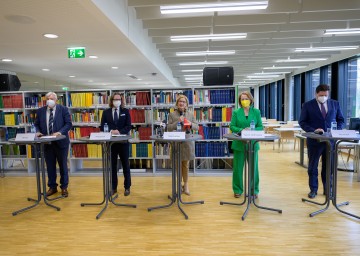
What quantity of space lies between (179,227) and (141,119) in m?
2.86

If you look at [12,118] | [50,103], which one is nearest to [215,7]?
[50,103]

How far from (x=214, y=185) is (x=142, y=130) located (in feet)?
6.07

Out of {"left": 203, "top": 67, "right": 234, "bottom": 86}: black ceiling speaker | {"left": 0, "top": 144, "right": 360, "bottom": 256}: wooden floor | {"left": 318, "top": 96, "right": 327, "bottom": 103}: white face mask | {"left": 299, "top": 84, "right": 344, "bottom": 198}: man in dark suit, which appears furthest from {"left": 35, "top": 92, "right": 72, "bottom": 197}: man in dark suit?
{"left": 318, "top": 96, "right": 327, "bottom": 103}: white face mask

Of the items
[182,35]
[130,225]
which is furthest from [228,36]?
[130,225]

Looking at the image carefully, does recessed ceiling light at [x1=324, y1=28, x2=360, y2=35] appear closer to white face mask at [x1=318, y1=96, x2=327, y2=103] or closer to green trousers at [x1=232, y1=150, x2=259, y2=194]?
white face mask at [x1=318, y1=96, x2=327, y2=103]

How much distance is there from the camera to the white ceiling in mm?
3557

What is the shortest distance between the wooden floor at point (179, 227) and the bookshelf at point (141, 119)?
1.15 meters

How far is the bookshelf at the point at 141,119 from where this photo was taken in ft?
17.4

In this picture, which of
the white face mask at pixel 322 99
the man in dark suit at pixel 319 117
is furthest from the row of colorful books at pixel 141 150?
the white face mask at pixel 322 99

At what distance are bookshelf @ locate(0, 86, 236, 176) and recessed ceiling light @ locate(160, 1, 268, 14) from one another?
1.58 metres

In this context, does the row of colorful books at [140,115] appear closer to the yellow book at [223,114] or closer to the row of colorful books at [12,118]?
the yellow book at [223,114]

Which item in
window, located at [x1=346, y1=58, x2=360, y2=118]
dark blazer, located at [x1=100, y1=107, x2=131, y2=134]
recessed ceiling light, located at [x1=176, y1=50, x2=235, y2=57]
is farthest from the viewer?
window, located at [x1=346, y1=58, x2=360, y2=118]

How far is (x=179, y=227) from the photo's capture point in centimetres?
300

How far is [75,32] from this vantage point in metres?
4.34
